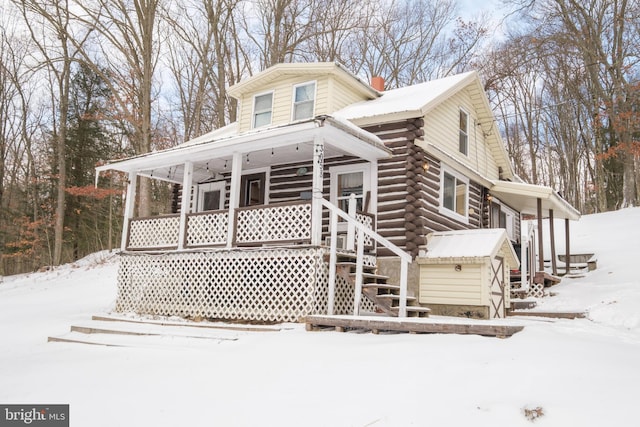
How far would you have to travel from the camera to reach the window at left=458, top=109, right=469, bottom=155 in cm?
1688

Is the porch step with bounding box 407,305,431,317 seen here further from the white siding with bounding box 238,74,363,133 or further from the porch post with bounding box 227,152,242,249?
the white siding with bounding box 238,74,363,133

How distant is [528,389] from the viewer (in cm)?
496

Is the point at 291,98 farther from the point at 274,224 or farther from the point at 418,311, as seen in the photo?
the point at 418,311

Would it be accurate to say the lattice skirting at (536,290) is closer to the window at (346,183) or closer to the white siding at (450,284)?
the white siding at (450,284)

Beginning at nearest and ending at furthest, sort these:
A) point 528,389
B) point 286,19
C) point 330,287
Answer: point 528,389
point 330,287
point 286,19

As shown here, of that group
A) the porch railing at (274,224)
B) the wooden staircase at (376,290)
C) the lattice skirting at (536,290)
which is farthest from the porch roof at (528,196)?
the porch railing at (274,224)

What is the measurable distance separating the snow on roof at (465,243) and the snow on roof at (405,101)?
10.7ft

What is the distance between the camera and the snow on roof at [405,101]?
1359 centimetres

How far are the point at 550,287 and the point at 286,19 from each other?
20163 millimetres

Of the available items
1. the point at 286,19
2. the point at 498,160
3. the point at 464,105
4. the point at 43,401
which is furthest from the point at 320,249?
the point at 286,19

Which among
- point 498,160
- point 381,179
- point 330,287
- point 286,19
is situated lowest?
point 330,287

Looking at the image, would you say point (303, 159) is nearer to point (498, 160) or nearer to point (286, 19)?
point (498, 160)

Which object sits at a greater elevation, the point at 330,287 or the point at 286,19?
the point at 286,19

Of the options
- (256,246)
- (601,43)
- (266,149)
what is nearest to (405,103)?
(266,149)
